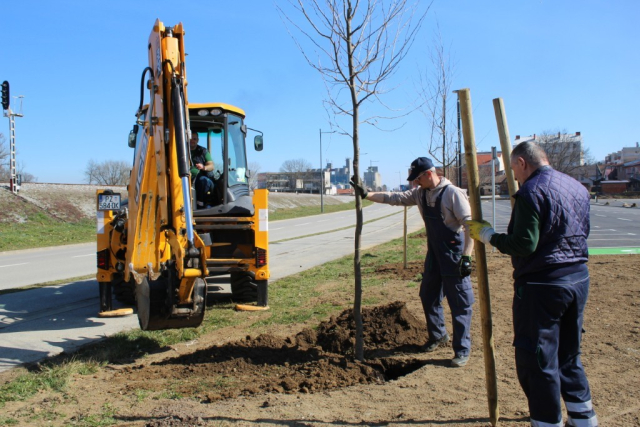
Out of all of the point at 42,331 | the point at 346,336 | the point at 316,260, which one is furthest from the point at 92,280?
the point at 346,336

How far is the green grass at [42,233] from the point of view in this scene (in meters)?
20.1

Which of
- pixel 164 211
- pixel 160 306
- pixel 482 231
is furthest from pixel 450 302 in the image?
pixel 164 211

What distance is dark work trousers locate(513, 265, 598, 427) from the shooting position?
10.4ft

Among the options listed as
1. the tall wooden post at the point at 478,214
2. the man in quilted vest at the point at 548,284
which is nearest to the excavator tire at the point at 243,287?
the tall wooden post at the point at 478,214

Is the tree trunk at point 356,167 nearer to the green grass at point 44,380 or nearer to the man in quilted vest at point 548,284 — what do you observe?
the man in quilted vest at point 548,284

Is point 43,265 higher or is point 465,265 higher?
point 465,265

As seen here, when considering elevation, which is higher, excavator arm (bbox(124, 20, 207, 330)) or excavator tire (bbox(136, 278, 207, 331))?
excavator arm (bbox(124, 20, 207, 330))

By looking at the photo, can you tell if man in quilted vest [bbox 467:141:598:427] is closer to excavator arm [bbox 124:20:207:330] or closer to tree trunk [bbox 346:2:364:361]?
tree trunk [bbox 346:2:364:361]

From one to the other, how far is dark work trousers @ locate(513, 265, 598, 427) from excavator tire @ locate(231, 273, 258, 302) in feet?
18.1

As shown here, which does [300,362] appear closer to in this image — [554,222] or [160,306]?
[160,306]

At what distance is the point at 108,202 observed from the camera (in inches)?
291

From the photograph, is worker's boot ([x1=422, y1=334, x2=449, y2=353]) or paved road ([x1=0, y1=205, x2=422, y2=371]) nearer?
worker's boot ([x1=422, y1=334, x2=449, y2=353])

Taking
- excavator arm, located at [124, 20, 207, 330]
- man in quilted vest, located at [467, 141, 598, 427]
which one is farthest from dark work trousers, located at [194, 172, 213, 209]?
man in quilted vest, located at [467, 141, 598, 427]

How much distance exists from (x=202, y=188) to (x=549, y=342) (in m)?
6.02
